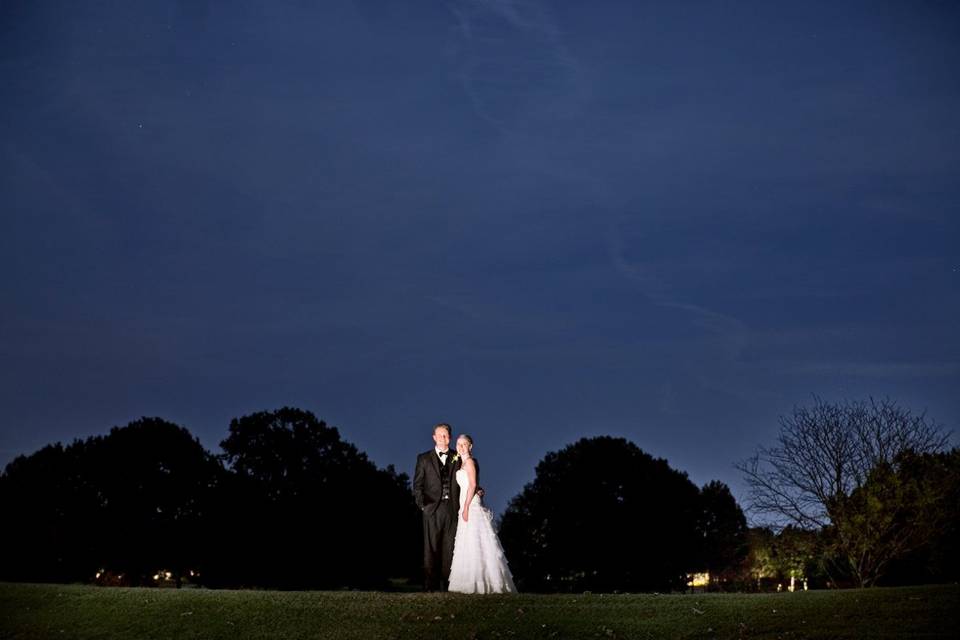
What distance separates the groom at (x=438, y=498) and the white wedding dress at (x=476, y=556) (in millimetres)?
221

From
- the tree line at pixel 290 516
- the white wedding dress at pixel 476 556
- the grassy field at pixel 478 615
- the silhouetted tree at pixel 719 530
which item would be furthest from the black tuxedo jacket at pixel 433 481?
the silhouetted tree at pixel 719 530

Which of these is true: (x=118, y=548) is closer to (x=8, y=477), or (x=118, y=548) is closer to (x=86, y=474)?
(x=86, y=474)

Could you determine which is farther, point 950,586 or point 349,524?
point 349,524

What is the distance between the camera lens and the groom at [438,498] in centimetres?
1941

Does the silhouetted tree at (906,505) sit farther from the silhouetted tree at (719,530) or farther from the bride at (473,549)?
the silhouetted tree at (719,530)

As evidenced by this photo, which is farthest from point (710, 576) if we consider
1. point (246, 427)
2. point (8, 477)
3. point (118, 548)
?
point (8, 477)

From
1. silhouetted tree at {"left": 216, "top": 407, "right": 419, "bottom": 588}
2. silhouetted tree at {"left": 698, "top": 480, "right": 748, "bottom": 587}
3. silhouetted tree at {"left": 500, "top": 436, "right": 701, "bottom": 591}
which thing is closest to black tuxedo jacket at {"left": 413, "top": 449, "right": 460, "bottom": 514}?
silhouetted tree at {"left": 216, "top": 407, "right": 419, "bottom": 588}

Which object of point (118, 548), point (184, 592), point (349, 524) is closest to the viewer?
point (184, 592)

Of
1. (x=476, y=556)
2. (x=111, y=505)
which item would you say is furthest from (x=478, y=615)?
(x=111, y=505)

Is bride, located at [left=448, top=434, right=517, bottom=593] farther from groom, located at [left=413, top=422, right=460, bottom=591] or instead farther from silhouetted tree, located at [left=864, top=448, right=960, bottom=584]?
silhouetted tree, located at [left=864, top=448, right=960, bottom=584]

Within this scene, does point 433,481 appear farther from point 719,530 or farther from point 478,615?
point 719,530

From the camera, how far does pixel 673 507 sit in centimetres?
8306

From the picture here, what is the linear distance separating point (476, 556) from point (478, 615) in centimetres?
209

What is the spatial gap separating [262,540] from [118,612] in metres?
56.0
